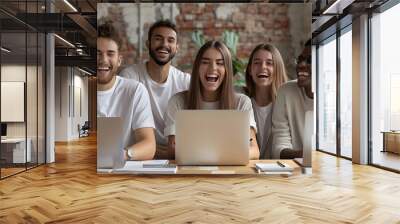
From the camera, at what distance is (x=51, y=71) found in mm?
8344

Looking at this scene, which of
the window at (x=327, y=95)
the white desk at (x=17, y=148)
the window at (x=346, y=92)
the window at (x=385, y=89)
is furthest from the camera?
the window at (x=327, y=95)

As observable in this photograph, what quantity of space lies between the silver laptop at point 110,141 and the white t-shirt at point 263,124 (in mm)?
1994

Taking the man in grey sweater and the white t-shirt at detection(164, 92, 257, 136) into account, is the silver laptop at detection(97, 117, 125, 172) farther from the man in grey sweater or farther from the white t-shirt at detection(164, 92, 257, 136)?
the man in grey sweater

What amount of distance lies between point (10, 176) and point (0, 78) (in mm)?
1552

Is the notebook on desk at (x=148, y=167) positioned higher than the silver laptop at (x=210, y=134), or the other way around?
the silver laptop at (x=210, y=134)

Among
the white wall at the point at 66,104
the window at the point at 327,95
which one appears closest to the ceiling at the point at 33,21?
the window at the point at 327,95

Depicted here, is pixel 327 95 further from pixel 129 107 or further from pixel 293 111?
pixel 129 107

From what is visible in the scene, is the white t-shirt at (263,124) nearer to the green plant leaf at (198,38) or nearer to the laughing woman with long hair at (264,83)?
the laughing woman with long hair at (264,83)

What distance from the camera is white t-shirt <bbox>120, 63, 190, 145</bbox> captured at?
6055mm

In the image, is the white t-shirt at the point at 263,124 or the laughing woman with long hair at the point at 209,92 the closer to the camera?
the laughing woman with long hair at the point at 209,92

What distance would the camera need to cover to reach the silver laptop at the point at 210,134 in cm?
598

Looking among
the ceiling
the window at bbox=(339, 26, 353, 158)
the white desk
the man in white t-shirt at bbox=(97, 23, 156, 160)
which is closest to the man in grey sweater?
the man in white t-shirt at bbox=(97, 23, 156, 160)

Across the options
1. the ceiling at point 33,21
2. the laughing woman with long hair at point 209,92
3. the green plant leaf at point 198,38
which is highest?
the ceiling at point 33,21

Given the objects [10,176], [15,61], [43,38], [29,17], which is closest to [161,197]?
[10,176]
